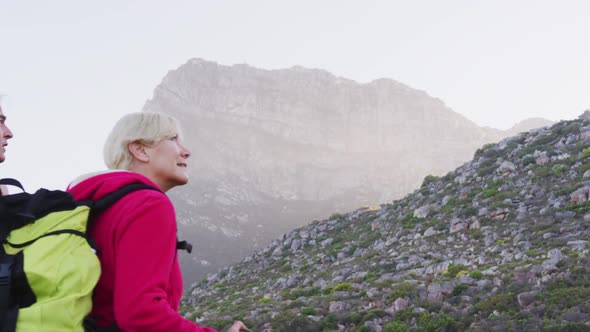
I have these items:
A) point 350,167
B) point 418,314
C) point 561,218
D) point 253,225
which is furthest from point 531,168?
point 350,167

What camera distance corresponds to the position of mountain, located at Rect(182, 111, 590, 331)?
11.3 metres

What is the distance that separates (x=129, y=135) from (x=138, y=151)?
124mm

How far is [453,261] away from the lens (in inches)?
656

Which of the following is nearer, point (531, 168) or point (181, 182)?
point (181, 182)

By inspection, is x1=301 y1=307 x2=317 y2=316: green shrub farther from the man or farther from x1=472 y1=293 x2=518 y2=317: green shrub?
the man

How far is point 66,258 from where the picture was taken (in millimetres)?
2529

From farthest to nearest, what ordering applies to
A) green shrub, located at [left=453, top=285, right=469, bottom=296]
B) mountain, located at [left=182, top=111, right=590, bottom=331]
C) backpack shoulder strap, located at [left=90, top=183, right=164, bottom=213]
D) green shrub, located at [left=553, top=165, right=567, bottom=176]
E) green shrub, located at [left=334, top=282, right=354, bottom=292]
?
1. green shrub, located at [left=553, top=165, right=567, bottom=176]
2. green shrub, located at [left=334, top=282, right=354, bottom=292]
3. green shrub, located at [left=453, top=285, right=469, bottom=296]
4. mountain, located at [left=182, top=111, right=590, bottom=331]
5. backpack shoulder strap, located at [left=90, top=183, right=164, bottom=213]

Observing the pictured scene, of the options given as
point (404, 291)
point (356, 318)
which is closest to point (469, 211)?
point (404, 291)

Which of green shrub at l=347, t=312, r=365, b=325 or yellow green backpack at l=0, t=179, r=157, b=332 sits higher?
yellow green backpack at l=0, t=179, r=157, b=332

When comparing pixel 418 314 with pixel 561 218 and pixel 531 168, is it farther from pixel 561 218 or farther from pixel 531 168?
pixel 531 168

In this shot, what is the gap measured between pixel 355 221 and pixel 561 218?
17.0 m

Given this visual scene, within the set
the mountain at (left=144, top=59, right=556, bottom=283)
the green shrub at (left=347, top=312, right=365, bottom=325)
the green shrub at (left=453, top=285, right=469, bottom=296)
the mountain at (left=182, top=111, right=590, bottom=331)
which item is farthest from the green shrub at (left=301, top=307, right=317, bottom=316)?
the mountain at (left=144, top=59, right=556, bottom=283)

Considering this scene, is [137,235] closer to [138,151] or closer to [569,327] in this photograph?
[138,151]

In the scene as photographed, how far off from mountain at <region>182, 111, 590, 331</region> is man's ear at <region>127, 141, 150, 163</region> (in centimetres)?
876
